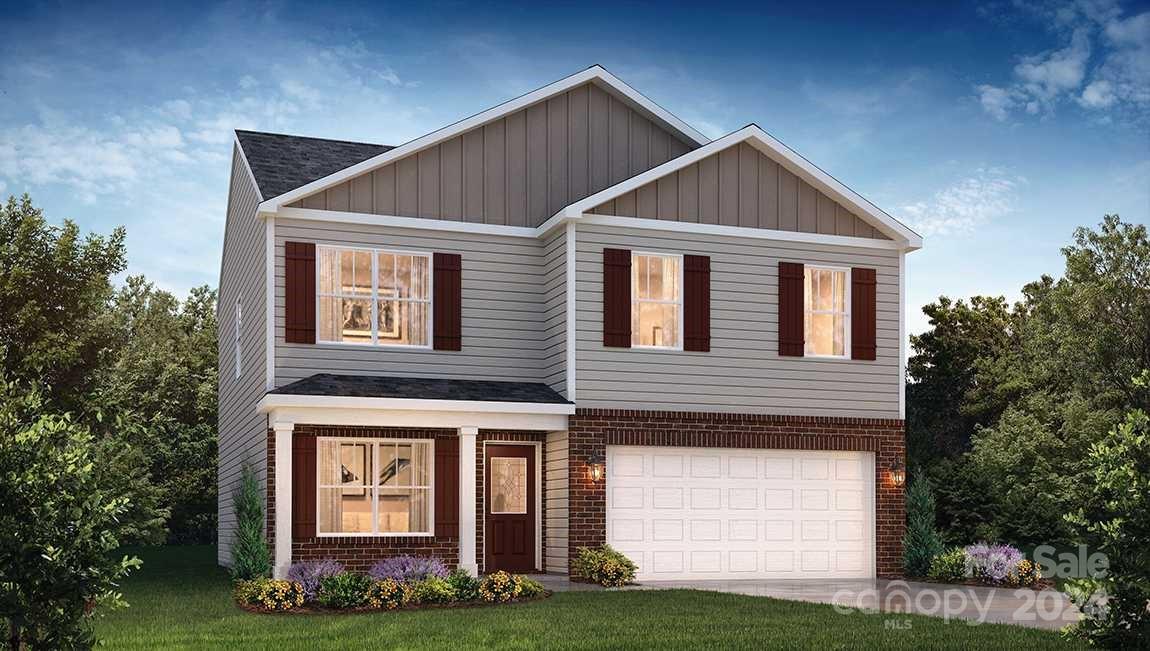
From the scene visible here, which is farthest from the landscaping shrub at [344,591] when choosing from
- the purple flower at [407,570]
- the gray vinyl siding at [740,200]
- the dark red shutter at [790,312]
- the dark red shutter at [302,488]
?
the dark red shutter at [790,312]

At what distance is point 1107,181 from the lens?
96.6 feet

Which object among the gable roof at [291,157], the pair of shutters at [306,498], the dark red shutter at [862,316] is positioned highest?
the gable roof at [291,157]

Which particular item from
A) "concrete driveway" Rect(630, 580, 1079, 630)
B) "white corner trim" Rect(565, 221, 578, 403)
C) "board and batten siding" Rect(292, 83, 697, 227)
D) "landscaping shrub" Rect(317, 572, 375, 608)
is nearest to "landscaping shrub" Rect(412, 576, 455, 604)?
"landscaping shrub" Rect(317, 572, 375, 608)

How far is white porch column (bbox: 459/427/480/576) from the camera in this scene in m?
18.7

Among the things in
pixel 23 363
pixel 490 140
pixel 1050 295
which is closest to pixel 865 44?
pixel 1050 295

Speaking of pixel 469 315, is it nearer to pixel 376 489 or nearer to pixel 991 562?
pixel 376 489

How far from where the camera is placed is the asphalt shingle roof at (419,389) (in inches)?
714

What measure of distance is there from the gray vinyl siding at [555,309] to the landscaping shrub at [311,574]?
4832 millimetres

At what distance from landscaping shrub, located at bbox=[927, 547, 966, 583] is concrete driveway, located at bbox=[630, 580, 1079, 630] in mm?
679

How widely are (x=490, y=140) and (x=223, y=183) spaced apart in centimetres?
1944

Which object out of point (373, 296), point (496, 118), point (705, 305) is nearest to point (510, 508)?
point (373, 296)

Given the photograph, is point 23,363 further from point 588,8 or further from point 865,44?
point 865,44

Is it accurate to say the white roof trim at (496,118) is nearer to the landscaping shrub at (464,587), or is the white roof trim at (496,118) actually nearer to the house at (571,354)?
the house at (571,354)

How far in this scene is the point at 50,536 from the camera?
7.57m
